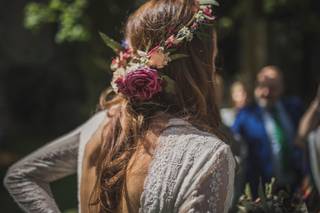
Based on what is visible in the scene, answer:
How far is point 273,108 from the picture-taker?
233 inches

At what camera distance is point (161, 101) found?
220cm

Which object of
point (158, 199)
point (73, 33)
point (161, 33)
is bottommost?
point (158, 199)

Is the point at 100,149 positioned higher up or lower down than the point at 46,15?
lower down

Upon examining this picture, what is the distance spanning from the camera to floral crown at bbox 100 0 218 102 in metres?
2.16

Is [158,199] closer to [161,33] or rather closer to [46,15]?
[161,33]

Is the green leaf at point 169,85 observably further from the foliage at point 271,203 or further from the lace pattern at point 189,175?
the foliage at point 271,203

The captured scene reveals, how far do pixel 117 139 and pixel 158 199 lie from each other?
0.85 ft

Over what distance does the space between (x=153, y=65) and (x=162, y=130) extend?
0.70 feet

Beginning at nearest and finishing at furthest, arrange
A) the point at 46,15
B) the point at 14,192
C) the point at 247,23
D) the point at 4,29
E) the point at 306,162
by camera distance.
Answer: the point at 14,192 → the point at 306,162 → the point at 46,15 → the point at 247,23 → the point at 4,29

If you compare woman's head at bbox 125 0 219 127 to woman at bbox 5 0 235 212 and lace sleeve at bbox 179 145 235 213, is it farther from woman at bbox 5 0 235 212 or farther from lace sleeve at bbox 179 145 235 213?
lace sleeve at bbox 179 145 235 213

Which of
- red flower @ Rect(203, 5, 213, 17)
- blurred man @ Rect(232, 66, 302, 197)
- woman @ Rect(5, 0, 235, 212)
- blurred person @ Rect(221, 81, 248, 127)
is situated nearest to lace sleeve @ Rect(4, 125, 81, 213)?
woman @ Rect(5, 0, 235, 212)

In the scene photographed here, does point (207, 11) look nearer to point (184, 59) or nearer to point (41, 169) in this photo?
point (184, 59)

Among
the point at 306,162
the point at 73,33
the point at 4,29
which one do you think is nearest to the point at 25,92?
the point at 4,29

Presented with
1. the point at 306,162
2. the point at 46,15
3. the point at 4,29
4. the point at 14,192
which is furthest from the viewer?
the point at 4,29
